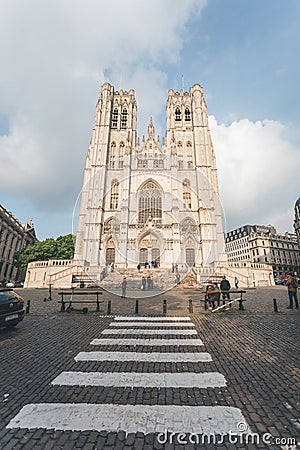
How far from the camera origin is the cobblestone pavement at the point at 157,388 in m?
2.17

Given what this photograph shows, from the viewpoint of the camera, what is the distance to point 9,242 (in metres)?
37.7

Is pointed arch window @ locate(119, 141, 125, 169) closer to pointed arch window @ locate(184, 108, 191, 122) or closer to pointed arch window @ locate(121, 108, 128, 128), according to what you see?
pointed arch window @ locate(121, 108, 128, 128)

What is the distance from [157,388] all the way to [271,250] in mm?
59620

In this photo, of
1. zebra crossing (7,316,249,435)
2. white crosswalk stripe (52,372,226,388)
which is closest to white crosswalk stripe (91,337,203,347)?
zebra crossing (7,316,249,435)

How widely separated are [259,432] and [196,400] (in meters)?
0.78

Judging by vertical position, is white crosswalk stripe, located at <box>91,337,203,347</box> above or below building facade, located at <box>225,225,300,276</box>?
below

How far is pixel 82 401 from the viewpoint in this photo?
110 inches

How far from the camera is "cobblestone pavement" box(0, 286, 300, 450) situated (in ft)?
7.12

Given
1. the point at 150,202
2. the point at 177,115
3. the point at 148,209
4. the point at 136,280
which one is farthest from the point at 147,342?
the point at 177,115

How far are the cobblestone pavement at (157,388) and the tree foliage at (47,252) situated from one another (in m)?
27.2

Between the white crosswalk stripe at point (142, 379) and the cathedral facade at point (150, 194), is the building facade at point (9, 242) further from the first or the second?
the white crosswalk stripe at point (142, 379)

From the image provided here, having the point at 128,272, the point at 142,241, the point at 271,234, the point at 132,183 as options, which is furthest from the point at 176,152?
the point at 271,234

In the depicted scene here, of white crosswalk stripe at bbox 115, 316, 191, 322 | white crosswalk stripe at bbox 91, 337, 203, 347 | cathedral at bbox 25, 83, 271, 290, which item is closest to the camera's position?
white crosswalk stripe at bbox 91, 337, 203, 347

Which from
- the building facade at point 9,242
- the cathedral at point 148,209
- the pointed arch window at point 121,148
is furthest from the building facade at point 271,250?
the building facade at point 9,242
